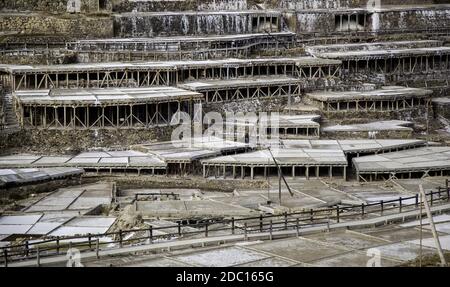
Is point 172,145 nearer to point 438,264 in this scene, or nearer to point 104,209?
point 104,209

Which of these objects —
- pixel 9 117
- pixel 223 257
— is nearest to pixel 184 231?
pixel 223 257

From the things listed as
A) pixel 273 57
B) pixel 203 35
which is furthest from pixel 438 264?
pixel 203 35

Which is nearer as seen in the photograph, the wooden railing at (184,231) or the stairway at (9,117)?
the wooden railing at (184,231)

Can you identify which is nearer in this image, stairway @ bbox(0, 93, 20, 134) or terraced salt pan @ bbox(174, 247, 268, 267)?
terraced salt pan @ bbox(174, 247, 268, 267)

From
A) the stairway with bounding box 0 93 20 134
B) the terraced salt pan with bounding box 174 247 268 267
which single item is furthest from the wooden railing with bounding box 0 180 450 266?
the stairway with bounding box 0 93 20 134

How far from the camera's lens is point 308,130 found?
6131 centimetres

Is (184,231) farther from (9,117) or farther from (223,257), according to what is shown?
(9,117)

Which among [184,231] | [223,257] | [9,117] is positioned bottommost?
[184,231]

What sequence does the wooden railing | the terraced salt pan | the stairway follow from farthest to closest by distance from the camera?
the stairway
the wooden railing
the terraced salt pan

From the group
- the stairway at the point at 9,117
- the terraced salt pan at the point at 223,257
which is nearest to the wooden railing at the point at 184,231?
the terraced salt pan at the point at 223,257

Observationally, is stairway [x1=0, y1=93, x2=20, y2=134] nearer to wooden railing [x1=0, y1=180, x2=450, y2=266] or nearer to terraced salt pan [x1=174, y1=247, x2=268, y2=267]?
wooden railing [x1=0, y1=180, x2=450, y2=266]

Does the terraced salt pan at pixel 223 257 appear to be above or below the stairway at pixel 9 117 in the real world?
below

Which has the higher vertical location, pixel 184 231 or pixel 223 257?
pixel 223 257

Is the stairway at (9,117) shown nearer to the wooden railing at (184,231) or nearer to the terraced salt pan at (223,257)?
the wooden railing at (184,231)
